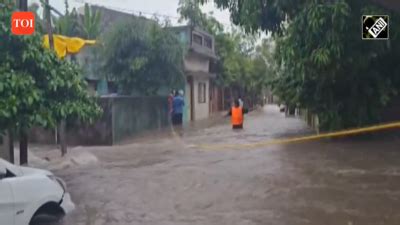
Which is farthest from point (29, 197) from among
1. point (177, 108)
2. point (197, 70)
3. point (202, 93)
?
point (202, 93)

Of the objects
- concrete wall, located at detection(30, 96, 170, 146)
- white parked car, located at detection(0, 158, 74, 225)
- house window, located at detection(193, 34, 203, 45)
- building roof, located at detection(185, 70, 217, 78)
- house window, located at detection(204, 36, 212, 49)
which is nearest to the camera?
white parked car, located at detection(0, 158, 74, 225)

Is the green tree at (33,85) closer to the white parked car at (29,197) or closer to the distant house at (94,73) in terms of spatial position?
the white parked car at (29,197)

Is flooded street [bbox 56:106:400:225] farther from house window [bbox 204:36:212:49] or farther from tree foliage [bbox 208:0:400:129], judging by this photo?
house window [bbox 204:36:212:49]

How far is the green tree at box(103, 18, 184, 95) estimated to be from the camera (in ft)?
65.0

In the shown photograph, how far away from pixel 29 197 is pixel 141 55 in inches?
584

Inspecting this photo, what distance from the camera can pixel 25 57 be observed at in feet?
25.0

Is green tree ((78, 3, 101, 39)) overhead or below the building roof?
overhead

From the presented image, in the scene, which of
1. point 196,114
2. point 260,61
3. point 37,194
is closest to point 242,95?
point 260,61

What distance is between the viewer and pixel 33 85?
25.0 ft

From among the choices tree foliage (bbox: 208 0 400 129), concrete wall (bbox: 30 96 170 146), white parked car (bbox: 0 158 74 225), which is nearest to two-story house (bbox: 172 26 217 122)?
concrete wall (bbox: 30 96 170 146)

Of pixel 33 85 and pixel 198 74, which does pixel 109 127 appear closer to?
pixel 33 85

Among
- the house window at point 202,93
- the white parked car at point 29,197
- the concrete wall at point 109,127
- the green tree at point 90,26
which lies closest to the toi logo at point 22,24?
the white parked car at point 29,197

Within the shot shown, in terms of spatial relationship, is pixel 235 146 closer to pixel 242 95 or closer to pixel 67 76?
pixel 67 76

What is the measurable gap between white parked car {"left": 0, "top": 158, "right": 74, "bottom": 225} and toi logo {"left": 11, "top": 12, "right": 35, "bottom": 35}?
277 centimetres
